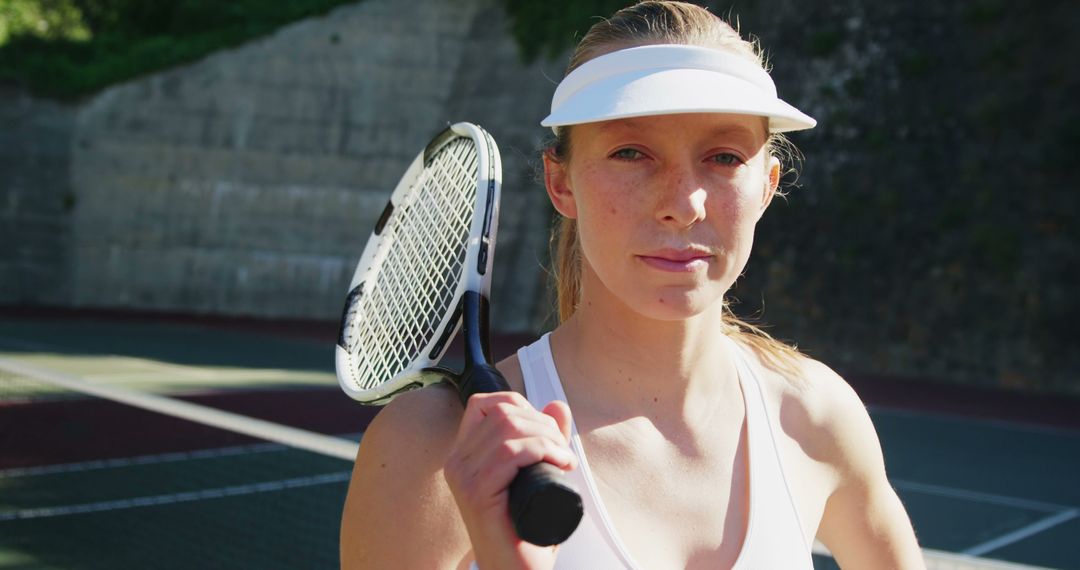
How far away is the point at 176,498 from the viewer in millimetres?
6656

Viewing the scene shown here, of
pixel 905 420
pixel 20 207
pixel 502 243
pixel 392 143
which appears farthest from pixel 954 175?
pixel 20 207

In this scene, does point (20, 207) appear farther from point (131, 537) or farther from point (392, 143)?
point (131, 537)

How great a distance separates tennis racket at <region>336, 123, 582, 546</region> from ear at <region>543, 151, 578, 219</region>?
249 mm

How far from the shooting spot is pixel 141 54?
21.1 metres

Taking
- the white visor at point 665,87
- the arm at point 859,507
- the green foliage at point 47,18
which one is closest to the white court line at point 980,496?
the arm at point 859,507

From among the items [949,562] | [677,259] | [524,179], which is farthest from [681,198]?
[524,179]

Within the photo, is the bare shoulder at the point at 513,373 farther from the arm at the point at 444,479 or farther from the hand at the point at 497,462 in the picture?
the hand at the point at 497,462

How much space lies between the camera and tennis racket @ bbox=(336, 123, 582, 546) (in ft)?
6.05

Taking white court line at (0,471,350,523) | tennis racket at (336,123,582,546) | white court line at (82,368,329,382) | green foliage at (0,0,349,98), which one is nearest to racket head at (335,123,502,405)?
tennis racket at (336,123,582,546)

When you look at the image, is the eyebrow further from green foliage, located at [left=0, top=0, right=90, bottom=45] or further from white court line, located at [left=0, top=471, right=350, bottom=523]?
green foliage, located at [left=0, top=0, right=90, bottom=45]

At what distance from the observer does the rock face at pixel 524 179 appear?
15.0 meters

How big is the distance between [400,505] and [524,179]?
13.6 meters

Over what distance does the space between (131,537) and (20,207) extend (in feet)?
54.6

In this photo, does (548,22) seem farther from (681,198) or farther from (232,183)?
(681,198)
